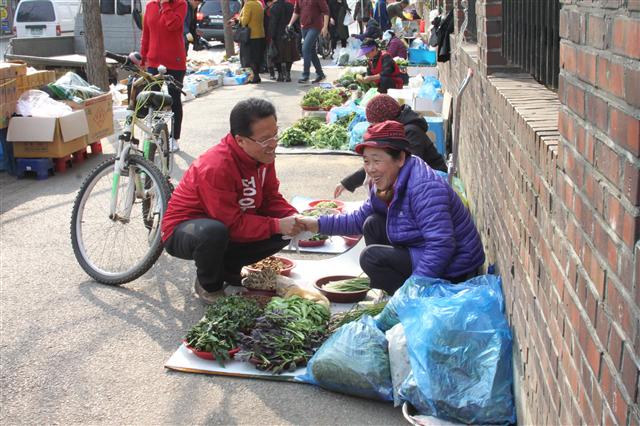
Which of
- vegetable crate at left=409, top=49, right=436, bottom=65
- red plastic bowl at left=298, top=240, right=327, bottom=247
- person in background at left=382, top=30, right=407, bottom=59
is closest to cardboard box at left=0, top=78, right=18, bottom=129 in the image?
red plastic bowl at left=298, top=240, right=327, bottom=247

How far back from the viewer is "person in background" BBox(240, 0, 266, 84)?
1756 centimetres

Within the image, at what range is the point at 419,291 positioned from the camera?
414cm

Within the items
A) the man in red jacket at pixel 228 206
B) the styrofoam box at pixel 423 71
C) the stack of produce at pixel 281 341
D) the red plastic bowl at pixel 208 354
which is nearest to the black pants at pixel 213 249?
the man in red jacket at pixel 228 206

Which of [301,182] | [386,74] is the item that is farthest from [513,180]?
[386,74]

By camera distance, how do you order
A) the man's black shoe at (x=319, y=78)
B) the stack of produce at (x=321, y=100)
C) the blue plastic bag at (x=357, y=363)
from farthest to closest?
1. the man's black shoe at (x=319, y=78)
2. the stack of produce at (x=321, y=100)
3. the blue plastic bag at (x=357, y=363)

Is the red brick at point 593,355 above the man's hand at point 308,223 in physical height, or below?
above

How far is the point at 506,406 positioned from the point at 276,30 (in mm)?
14918

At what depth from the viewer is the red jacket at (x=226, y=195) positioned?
5.07m

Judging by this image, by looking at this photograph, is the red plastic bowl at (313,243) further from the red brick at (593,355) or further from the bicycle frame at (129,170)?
the red brick at (593,355)

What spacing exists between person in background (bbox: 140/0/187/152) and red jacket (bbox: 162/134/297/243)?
15.9ft

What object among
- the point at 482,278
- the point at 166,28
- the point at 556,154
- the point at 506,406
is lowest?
the point at 506,406

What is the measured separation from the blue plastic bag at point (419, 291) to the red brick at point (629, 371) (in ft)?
7.13

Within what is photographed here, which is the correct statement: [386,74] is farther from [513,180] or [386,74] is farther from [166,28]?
[513,180]

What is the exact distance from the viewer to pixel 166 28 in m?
10.0
